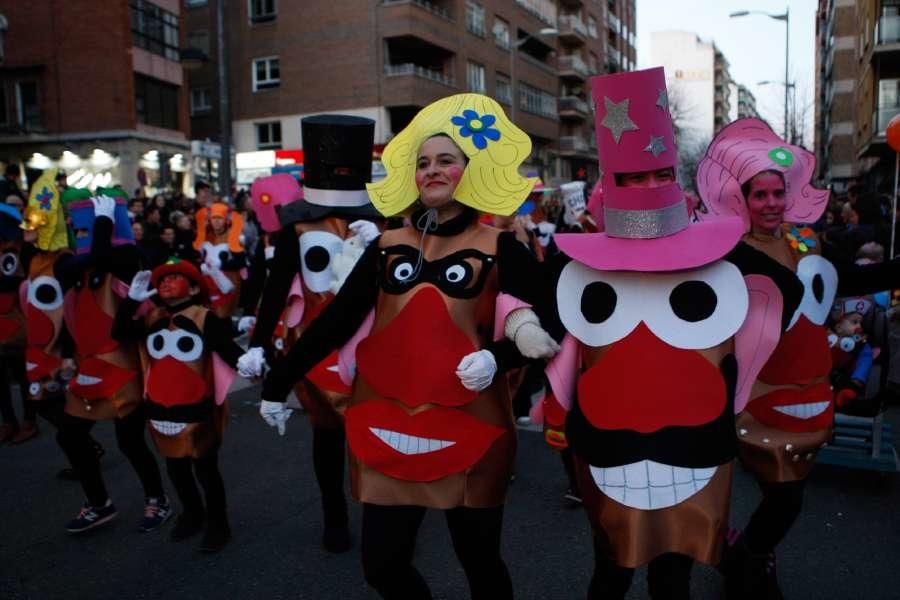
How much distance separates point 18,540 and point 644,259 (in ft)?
13.2

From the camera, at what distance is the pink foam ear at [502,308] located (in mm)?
2678

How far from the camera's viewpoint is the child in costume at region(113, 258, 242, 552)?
4.30 metres

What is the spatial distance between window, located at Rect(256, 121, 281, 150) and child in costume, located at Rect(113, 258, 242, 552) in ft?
100

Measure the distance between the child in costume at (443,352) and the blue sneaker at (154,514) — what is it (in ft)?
7.87

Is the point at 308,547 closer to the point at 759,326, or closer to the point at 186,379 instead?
the point at 186,379

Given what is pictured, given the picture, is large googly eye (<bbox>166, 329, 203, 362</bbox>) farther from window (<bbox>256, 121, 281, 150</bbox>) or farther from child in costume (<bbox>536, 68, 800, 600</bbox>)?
window (<bbox>256, 121, 281, 150</bbox>)

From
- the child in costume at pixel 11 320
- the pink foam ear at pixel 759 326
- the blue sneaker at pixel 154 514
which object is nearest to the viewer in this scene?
the pink foam ear at pixel 759 326

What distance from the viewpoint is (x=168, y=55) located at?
93.7 ft

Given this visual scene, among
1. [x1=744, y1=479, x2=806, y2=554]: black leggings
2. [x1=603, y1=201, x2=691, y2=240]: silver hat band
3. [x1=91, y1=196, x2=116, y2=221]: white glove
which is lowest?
[x1=744, y1=479, x2=806, y2=554]: black leggings

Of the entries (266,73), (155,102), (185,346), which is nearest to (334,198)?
(185,346)

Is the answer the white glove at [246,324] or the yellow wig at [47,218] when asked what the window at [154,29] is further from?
the white glove at [246,324]

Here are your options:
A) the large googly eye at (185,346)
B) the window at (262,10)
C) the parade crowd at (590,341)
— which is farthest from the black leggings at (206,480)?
the window at (262,10)

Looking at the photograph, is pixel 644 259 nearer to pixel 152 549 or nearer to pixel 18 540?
pixel 152 549

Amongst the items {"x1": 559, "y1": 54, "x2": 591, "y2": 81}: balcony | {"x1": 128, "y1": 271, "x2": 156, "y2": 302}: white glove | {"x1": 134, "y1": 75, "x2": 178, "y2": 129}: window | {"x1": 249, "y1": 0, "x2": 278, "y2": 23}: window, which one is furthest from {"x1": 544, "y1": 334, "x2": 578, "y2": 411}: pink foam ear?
{"x1": 559, "y1": 54, "x2": 591, "y2": 81}: balcony
